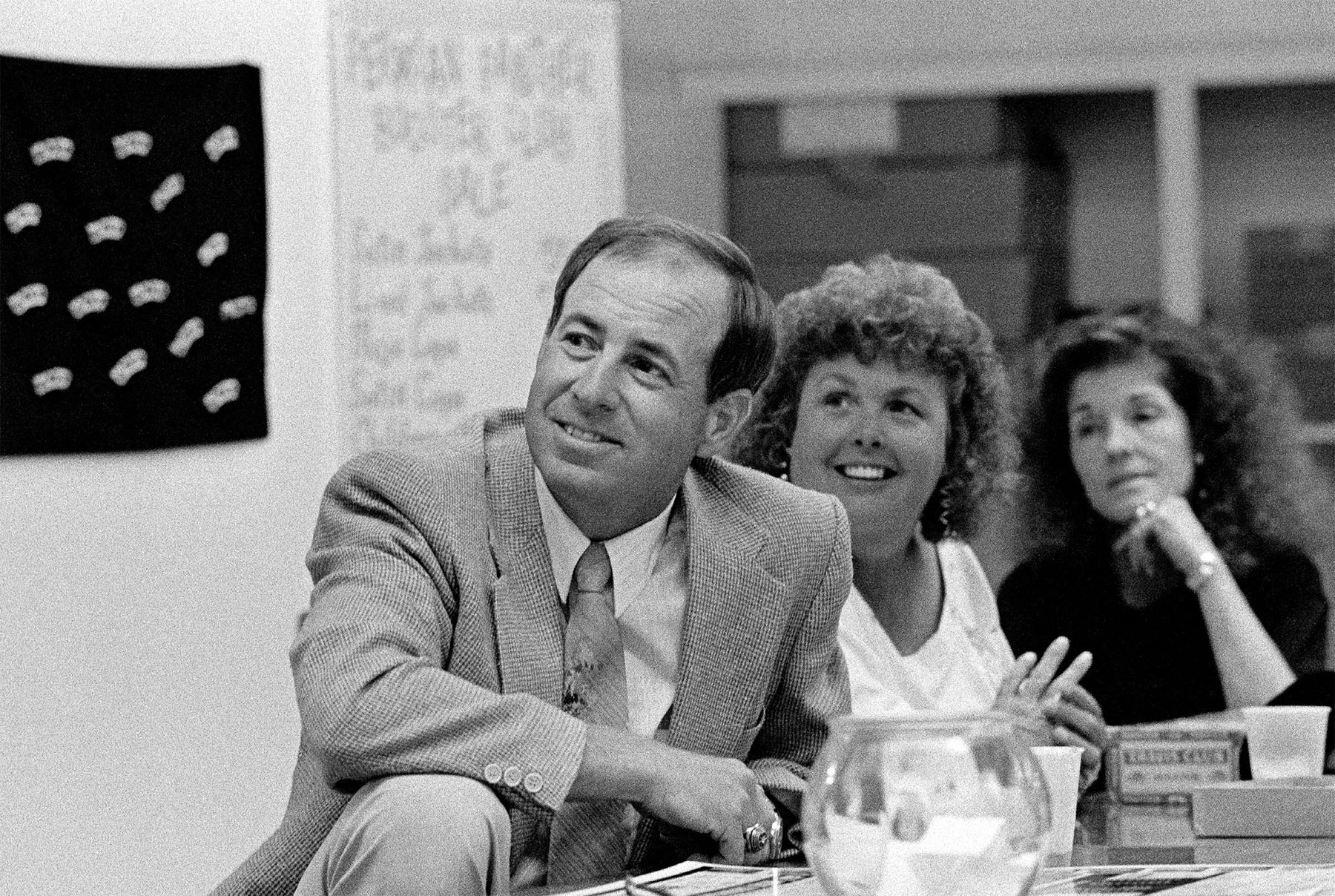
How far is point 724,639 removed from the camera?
6.10ft

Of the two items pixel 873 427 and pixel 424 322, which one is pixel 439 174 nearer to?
pixel 424 322

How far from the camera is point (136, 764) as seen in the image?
3.56 m

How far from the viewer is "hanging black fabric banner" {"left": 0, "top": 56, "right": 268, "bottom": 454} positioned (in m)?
3.48

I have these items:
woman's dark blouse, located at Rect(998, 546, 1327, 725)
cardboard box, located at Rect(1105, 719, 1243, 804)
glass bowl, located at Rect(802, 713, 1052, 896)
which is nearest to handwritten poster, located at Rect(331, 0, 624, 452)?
woman's dark blouse, located at Rect(998, 546, 1327, 725)

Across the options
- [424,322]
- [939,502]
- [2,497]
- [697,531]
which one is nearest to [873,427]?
[939,502]

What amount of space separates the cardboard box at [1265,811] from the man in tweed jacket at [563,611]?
379 millimetres

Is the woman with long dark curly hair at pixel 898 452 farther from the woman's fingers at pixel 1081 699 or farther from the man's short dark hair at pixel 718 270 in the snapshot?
the man's short dark hair at pixel 718 270

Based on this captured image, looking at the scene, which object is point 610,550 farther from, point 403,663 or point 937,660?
point 937,660

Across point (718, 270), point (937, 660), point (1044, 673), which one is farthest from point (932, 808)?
point (937, 660)

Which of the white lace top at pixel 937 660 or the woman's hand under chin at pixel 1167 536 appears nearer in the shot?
the white lace top at pixel 937 660

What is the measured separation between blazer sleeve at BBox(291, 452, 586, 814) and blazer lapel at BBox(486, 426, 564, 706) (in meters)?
0.02

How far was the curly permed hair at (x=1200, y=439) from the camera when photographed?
3.09 meters

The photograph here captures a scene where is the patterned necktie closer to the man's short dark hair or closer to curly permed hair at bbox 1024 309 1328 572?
the man's short dark hair

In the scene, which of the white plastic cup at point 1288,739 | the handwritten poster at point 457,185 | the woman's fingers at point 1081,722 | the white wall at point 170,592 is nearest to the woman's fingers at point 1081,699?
the woman's fingers at point 1081,722
